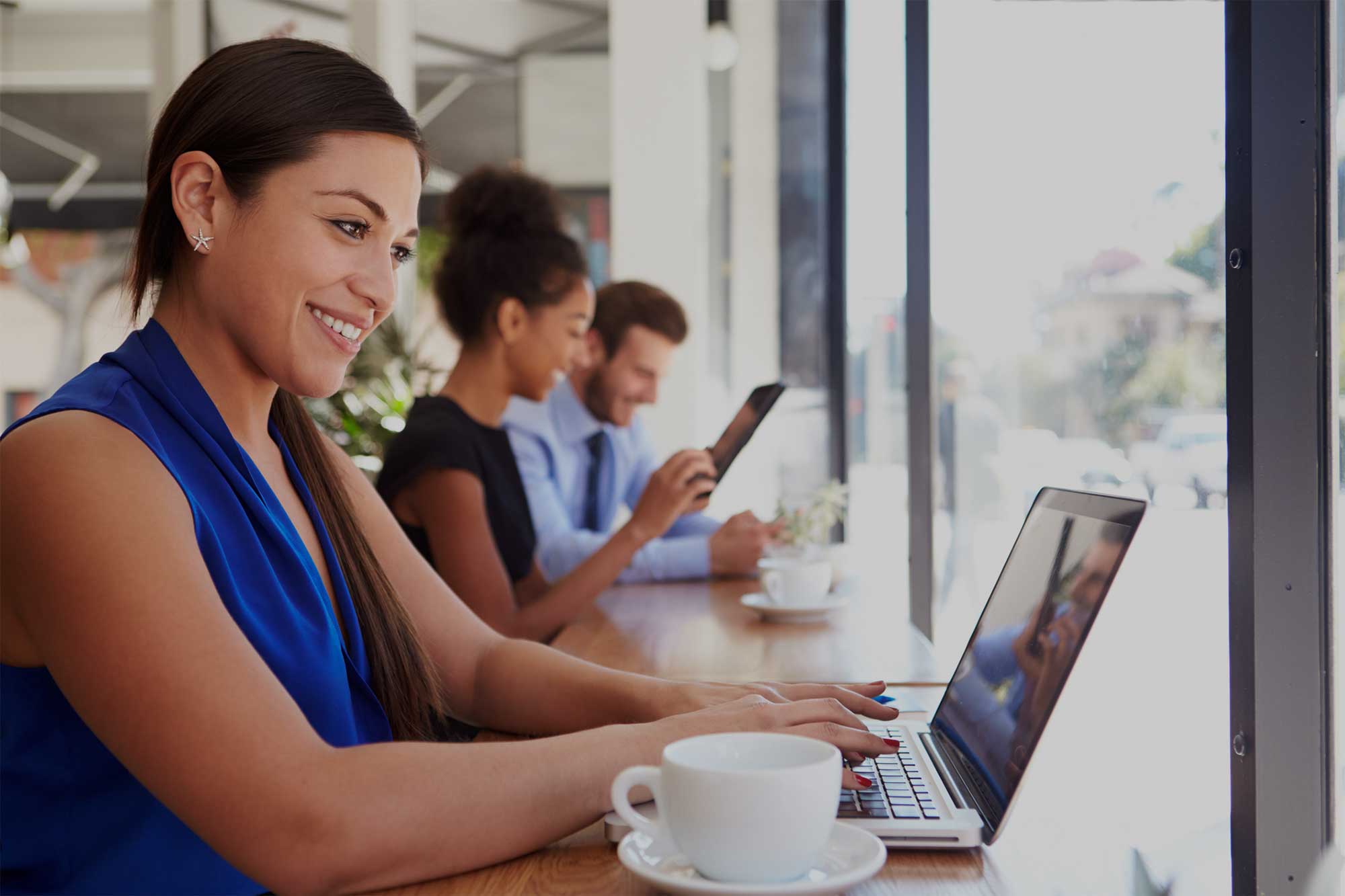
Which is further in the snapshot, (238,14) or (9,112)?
(9,112)

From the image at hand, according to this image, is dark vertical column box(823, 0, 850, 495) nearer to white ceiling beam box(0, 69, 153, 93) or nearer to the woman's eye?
the woman's eye

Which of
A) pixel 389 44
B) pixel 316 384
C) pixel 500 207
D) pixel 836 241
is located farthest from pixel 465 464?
pixel 389 44

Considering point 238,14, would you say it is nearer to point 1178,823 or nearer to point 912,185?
point 912,185

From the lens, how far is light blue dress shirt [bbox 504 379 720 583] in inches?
93.4

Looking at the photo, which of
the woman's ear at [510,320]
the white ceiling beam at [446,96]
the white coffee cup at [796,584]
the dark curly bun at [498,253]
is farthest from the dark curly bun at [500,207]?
the white ceiling beam at [446,96]

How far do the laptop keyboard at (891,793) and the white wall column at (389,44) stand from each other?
14.5 feet

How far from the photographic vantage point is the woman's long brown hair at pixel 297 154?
1.02 metres

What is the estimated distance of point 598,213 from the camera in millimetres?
5469

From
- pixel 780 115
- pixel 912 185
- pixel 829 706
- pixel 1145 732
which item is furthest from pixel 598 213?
pixel 829 706

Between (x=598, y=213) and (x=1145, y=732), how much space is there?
4.40m

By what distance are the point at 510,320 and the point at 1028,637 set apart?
1.68m

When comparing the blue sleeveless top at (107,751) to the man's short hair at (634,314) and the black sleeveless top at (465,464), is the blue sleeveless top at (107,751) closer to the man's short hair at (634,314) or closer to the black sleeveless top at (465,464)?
the black sleeveless top at (465,464)

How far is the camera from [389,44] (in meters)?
5.15

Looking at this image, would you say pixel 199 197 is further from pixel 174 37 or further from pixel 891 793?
pixel 174 37
